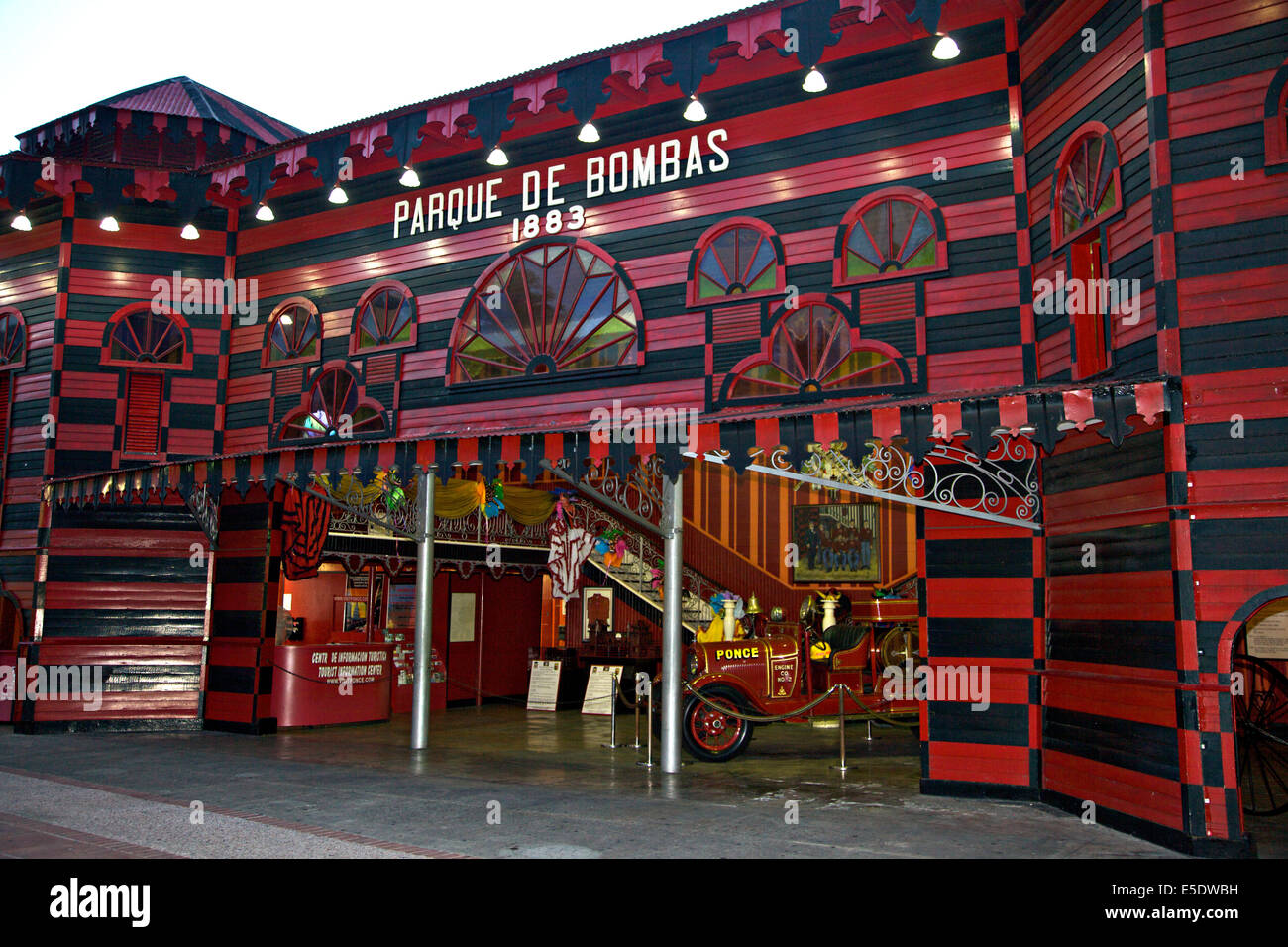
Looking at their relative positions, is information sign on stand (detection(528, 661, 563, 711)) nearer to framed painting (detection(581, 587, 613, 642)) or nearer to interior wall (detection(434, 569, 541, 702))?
interior wall (detection(434, 569, 541, 702))

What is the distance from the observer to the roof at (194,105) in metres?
20.3

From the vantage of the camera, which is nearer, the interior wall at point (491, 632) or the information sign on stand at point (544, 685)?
the information sign on stand at point (544, 685)

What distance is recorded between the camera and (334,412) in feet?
50.8

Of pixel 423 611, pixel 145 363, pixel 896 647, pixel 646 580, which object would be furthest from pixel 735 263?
pixel 145 363

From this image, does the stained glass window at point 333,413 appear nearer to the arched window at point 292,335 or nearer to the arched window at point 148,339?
the arched window at point 292,335

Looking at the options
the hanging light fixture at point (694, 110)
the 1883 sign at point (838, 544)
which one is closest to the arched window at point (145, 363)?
the hanging light fixture at point (694, 110)

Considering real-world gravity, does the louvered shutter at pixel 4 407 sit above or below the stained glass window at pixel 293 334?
below

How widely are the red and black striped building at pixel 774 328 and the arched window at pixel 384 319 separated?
9cm

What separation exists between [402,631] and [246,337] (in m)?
6.28

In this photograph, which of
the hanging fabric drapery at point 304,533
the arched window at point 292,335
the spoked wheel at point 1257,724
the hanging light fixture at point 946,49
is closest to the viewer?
the spoked wheel at point 1257,724

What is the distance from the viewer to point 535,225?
1406 centimetres

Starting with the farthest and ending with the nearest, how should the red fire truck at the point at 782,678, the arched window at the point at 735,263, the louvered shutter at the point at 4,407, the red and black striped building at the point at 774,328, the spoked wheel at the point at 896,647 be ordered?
the louvered shutter at the point at 4,407
the spoked wheel at the point at 896,647
the red fire truck at the point at 782,678
the arched window at the point at 735,263
the red and black striped building at the point at 774,328

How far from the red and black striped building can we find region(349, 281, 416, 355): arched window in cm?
9

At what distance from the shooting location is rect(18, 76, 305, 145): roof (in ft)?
66.6
